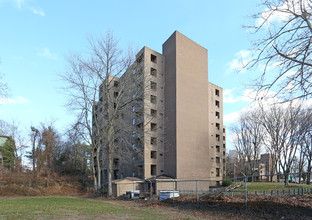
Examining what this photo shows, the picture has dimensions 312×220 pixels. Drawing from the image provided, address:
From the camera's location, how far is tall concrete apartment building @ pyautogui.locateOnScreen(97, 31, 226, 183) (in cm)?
4033

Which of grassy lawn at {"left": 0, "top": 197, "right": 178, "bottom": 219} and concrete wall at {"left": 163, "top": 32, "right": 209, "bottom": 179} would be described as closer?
grassy lawn at {"left": 0, "top": 197, "right": 178, "bottom": 219}

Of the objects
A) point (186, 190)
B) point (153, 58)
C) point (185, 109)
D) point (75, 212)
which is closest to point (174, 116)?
point (185, 109)

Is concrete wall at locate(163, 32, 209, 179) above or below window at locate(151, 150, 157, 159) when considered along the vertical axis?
above

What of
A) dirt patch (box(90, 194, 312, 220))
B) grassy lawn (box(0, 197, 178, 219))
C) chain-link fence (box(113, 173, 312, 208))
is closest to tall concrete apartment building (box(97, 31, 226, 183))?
chain-link fence (box(113, 173, 312, 208))

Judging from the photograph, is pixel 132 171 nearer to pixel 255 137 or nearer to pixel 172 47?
pixel 172 47

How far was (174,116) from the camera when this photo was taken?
4103 cm

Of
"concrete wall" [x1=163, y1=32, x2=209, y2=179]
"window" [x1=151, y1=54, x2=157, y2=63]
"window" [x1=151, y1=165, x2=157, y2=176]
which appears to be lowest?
"window" [x1=151, y1=165, x2=157, y2=176]

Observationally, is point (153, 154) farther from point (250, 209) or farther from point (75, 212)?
point (250, 209)

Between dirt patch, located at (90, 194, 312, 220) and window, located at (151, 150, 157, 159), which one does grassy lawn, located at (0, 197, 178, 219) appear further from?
window, located at (151, 150, 157, 159)

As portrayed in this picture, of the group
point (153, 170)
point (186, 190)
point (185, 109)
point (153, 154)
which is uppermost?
point (185, 109)

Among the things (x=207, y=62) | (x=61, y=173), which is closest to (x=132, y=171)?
(x=61, y=173)

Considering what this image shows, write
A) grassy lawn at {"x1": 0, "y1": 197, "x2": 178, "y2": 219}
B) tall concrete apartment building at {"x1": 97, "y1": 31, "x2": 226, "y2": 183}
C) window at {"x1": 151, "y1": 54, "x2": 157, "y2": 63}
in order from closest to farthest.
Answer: grassy lawn at {"x1": 0, "y1": 197, "x2": 178, "y2": 219} < tall concrete apartment building at {"x1": 97, "y1": 31, "x2": 226, "y2": 183} < window at {"x1": 151, "y1": 54, "x2": 157, "y2": 63}

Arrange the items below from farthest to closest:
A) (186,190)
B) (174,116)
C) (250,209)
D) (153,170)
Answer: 1. (153,170)
2. (174,116)
3. (186,190)
4. (250,209)

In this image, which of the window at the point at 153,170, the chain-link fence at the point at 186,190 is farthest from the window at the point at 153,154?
the chain-link fence at the point at 186,190
